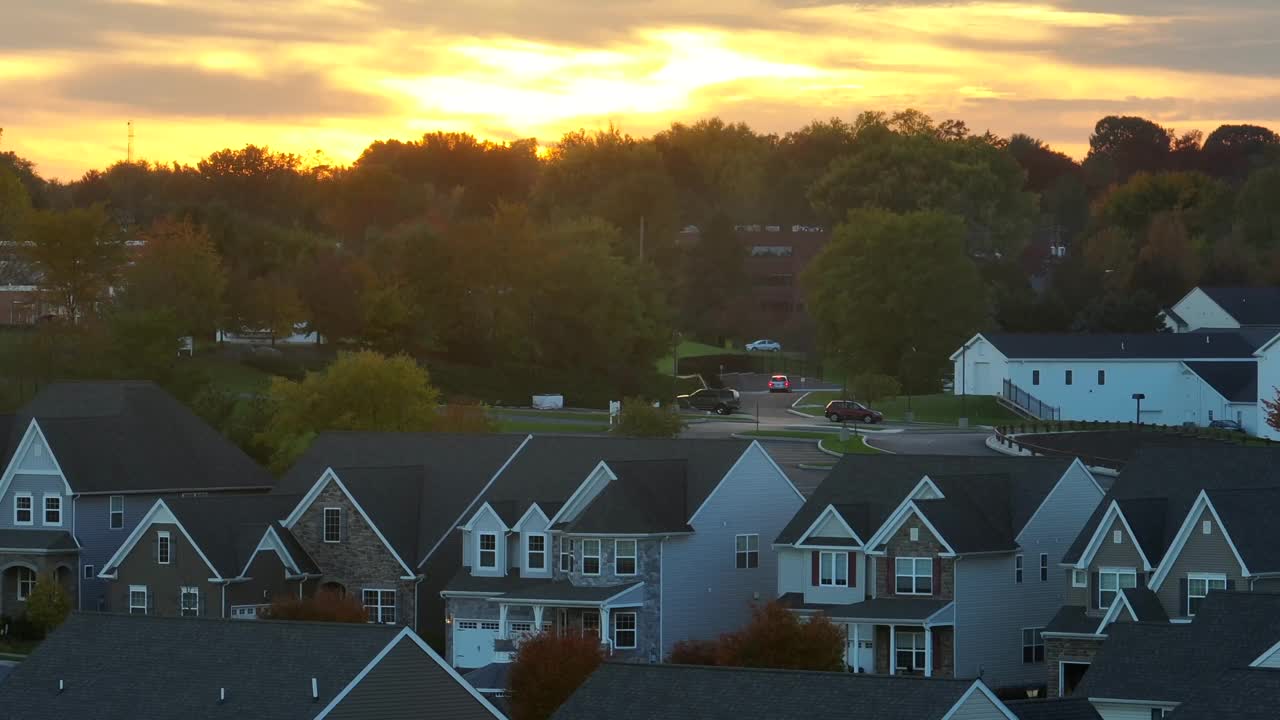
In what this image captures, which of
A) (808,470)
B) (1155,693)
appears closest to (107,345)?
(808,470)

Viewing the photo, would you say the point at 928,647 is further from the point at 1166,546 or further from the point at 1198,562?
the point at 1198,562

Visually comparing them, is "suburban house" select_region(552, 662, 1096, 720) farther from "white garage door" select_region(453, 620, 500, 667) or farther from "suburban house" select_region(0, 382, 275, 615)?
"suburban house" select_region(0, 382, 275, 615)

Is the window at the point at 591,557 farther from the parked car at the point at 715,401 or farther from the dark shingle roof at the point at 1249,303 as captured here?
the dark shingle roof at the point at 1249,303

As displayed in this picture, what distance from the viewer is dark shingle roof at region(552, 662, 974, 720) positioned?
38.6 m

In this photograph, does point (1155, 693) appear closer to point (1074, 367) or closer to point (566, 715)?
point (566, 715)

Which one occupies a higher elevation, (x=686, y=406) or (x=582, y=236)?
(x=582, y=236)

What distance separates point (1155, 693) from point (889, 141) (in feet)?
429

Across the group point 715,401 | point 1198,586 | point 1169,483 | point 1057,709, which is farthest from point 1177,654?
point 715,401

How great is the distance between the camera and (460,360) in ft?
427

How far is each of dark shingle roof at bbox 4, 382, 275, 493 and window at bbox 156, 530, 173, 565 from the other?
24.2ft

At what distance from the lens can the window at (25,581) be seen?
243 feet

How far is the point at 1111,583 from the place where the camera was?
59156 millimetres

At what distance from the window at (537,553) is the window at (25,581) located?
17274 millimetres

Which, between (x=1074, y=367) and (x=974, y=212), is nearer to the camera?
(x=1074, y=367)
